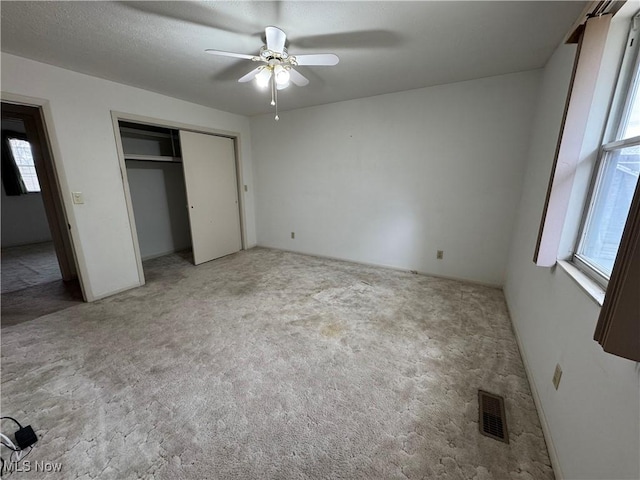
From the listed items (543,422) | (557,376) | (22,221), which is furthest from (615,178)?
(22,221)

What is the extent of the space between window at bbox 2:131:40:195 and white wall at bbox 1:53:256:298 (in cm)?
361

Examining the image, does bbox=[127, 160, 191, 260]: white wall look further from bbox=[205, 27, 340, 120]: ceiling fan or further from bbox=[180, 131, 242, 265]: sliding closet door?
bbox=[205, 27, 340, 120]: ceiling fan

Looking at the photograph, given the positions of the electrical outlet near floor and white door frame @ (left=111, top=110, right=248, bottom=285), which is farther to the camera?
white door frame @ (left=111, top=110, right=248, bottom=285)

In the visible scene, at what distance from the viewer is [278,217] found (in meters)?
4.69

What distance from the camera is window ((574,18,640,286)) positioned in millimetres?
1185

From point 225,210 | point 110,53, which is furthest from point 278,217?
point 110,53

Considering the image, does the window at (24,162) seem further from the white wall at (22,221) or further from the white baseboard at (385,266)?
the white baseboard at (385,266)

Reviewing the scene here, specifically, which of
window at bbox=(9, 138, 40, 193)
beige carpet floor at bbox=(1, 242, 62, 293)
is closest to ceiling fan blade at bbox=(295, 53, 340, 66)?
beige carpet floor at bbox=(1, 242, 62, 293)

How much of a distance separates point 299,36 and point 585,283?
2391mm

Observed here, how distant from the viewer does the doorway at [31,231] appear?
9.11 feet

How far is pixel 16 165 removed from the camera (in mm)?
4914

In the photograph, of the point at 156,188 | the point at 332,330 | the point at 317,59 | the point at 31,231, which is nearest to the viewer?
the point at 317,59

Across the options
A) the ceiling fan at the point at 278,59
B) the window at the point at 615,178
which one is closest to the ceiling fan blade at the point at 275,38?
the ceiling fan at the point at 278,59

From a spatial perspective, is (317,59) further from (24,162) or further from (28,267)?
(24,162)
